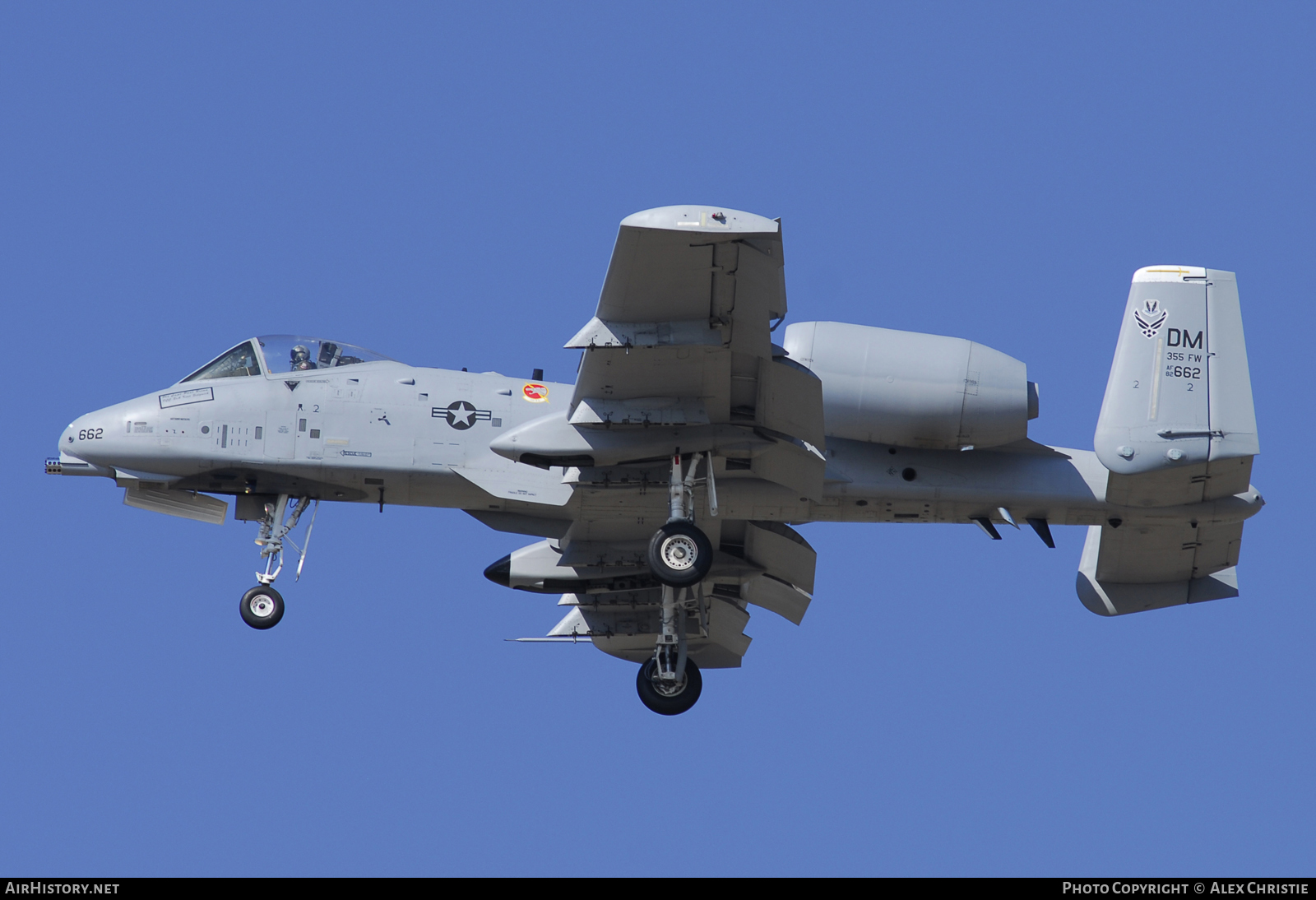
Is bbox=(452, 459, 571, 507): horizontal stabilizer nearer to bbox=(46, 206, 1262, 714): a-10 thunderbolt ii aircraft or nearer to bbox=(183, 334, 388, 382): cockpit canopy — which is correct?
bbox=(46, 206, 1262, 714): a-10 thunderbolt ii aircraft

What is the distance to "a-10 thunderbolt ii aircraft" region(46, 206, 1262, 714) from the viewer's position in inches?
675

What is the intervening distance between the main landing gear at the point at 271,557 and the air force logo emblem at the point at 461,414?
6.84 feet

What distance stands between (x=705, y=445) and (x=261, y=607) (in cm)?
599

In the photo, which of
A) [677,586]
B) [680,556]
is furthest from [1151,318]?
[677,586]

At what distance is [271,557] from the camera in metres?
20.2

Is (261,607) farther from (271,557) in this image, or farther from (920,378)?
(920,378)

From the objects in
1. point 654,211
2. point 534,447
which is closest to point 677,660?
point 534,447

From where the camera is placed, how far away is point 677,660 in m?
20.4

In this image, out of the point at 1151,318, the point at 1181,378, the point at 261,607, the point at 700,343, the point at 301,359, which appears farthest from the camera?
the point at 301,359

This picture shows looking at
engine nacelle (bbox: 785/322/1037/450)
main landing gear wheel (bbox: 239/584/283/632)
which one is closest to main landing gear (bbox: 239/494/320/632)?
main landing gear wheel (bbox: 239/584/283/632)

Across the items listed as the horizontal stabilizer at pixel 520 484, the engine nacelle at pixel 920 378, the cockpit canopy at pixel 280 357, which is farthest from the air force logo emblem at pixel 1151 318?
the cockpit canopy at pixel 280 357

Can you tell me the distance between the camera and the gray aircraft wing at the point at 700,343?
15.5 meters

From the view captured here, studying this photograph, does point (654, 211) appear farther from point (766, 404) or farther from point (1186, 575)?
point (1186, 575)

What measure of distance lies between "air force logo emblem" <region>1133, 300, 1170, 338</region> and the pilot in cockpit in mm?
9757
